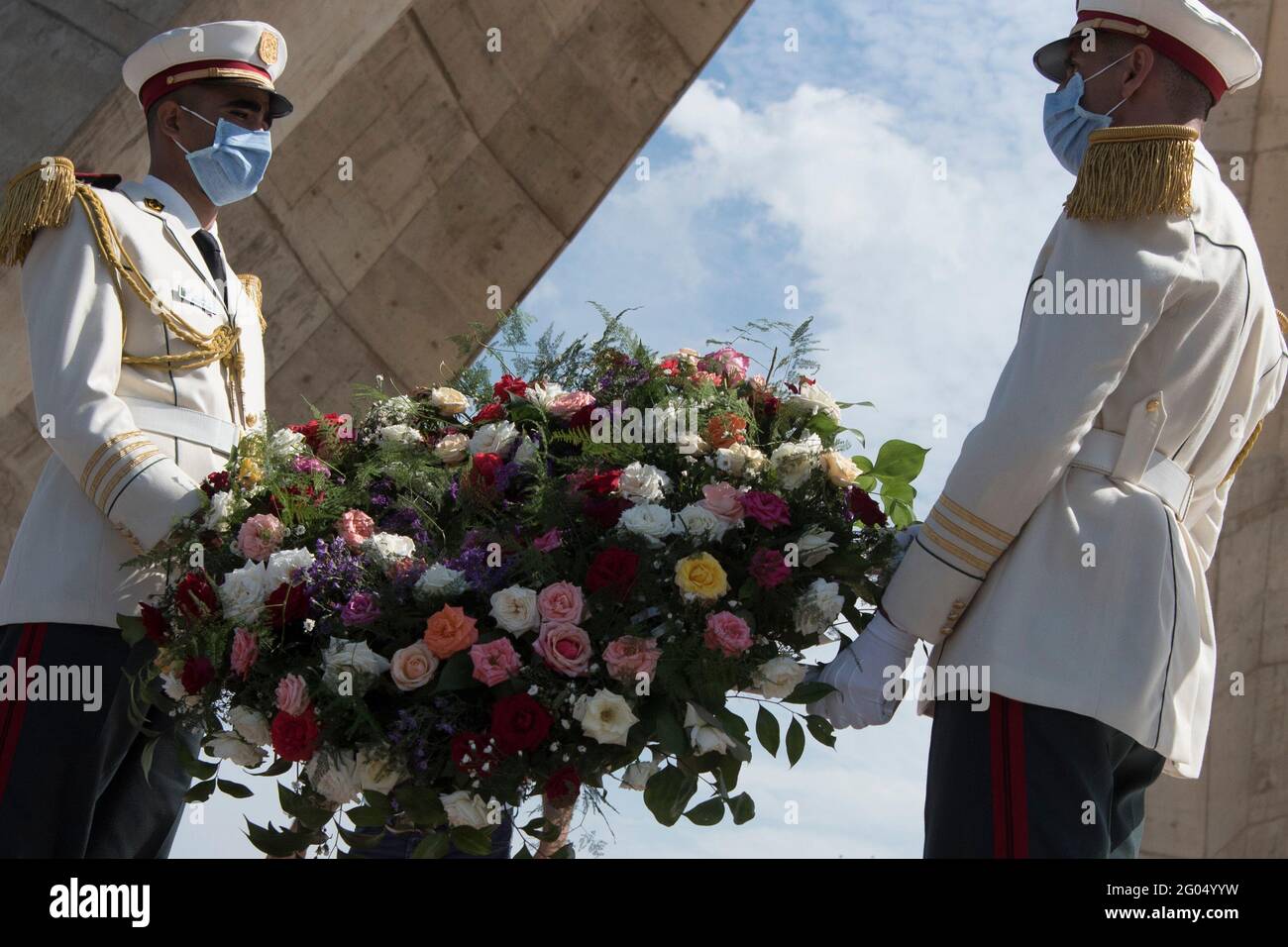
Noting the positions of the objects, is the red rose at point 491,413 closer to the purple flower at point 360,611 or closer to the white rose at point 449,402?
the white rose at point 449,402

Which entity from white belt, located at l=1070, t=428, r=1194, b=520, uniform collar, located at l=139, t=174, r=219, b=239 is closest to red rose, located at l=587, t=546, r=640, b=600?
white belt, located at l=1070, t=428, r=1194, b=520

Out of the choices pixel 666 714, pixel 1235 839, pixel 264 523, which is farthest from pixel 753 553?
pixel 1235 839

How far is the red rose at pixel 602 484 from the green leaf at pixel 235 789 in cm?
92

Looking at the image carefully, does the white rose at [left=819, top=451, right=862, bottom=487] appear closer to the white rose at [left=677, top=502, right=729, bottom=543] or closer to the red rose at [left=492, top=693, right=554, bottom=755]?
the white rose at [left=677, top=502, right=729, bottom=543]

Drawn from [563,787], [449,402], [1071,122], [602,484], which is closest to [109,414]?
[449,402]

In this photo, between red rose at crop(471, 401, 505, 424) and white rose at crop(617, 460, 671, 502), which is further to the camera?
red rose at crop(471, 401, 505, 424)

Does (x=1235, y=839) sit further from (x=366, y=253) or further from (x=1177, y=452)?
(x=366, y=253)

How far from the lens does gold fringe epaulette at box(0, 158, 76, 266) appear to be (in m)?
3.43

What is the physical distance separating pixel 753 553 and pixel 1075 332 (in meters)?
0.73

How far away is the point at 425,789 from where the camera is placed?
2742 millimetres

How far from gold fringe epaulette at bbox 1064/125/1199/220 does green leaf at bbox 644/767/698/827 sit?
4.23ft

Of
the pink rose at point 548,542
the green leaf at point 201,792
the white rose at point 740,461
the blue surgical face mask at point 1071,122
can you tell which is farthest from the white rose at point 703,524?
the green leaf at point 201,792

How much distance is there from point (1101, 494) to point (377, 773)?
1432 millimetres

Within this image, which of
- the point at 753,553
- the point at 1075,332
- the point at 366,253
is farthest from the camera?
the point at 366,253
